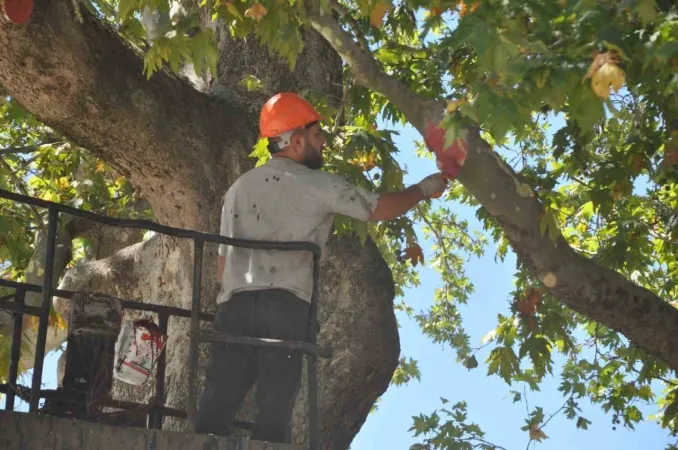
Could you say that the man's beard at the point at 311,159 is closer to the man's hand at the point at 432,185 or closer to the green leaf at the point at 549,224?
the man's hand at the point at 432,185

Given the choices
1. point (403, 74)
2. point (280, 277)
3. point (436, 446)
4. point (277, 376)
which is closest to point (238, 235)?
point (280, 277)

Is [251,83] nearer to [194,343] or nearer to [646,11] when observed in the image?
[194,343]

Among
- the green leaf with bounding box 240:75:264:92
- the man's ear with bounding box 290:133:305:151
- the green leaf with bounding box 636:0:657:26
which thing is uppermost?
the green leaf with bounding box 240:75:264:92

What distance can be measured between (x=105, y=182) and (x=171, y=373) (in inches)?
159

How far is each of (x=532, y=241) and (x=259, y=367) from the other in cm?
179

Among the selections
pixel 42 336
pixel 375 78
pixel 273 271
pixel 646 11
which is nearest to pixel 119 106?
pixel 375 78

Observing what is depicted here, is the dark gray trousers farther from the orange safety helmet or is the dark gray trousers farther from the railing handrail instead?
the orange safety helmet

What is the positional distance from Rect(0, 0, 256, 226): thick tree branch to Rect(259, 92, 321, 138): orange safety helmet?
1382 mm

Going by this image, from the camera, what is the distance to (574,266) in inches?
235

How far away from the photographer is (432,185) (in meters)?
5.16

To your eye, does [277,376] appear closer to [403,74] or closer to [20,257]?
[403,74]

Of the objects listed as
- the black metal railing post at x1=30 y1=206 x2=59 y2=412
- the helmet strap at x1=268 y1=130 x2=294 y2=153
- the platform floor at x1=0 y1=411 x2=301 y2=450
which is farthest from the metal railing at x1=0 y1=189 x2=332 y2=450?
the helmet strap at x1=268 y1=130 x2=294 y2=153

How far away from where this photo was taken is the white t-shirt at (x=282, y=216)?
4.96 meters

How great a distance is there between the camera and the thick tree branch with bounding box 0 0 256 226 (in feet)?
19.7
